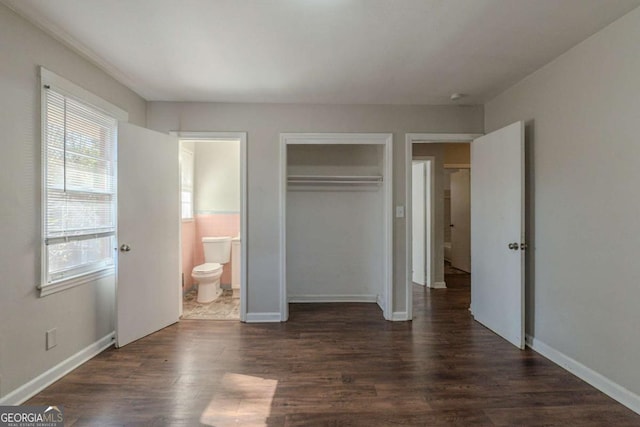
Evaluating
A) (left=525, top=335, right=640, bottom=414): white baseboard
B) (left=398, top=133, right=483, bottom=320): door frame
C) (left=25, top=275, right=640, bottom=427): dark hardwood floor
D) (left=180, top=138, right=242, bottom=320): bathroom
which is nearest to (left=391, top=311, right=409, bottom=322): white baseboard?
(left=398, top=133, right=483, bottom=320): door frame

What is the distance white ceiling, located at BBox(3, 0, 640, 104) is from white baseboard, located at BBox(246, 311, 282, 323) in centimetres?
234

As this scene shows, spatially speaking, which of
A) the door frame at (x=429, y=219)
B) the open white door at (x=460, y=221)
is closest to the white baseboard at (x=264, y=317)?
the door frame at (x=429, y=219)

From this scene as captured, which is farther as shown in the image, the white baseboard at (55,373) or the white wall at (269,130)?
the white wall at (269,130)

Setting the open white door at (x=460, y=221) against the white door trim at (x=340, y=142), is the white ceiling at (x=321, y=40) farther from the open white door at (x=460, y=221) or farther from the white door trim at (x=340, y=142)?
the open white door at (x=460, y=221)

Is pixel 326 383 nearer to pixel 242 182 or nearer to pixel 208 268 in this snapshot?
pixel 242 182

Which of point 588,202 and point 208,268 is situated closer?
point 588,202

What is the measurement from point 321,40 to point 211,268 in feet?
9.89

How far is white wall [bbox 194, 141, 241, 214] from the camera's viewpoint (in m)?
4.55

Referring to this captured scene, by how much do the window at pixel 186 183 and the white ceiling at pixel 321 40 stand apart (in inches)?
53.8

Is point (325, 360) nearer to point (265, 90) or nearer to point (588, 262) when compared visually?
point (588, 262)

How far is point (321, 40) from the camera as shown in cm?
210

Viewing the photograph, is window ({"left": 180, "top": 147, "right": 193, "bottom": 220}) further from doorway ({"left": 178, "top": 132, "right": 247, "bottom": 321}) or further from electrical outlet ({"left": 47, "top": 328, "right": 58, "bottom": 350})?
electrical outlet ({"left": 47, "top": 328, "right": 58, "bottom": 350})

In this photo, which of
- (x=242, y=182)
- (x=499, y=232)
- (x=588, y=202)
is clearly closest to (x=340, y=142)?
(x=242, y=182)

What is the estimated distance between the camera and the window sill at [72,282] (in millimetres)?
2039
